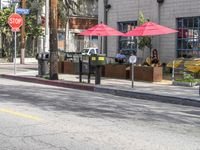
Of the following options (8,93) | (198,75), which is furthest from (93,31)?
(8,93)

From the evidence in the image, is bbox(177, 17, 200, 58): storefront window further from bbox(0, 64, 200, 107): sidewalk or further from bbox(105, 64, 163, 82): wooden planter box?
bbox(0, 64, 200, 107): sidewalk

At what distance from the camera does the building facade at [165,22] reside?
2408 cm

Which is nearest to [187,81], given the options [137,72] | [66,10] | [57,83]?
[137,72]

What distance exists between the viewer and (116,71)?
22391mm

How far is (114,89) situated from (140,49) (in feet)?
32.1

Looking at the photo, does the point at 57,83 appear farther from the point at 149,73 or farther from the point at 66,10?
the point at 66,10

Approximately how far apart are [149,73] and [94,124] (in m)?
10.5

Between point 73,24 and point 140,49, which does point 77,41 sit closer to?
point 73,24

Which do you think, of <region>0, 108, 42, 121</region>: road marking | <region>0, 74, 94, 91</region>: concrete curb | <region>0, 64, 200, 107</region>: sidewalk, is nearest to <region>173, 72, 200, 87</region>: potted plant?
<region>0, 64, 200, 107</region>: sidewalk

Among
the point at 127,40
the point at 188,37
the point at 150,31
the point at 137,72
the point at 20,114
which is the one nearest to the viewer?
the point at 20,114

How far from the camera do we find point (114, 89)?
17.3 meters

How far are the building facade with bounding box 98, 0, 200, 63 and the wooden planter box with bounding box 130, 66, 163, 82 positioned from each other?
4.58m

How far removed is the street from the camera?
802 centimetres

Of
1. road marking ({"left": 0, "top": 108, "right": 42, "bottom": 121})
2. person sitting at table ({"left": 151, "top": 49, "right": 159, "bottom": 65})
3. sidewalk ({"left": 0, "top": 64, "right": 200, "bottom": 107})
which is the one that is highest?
person sitting at table ({"left": 151, "top": 49, "right": 159, "bottom": 65})
